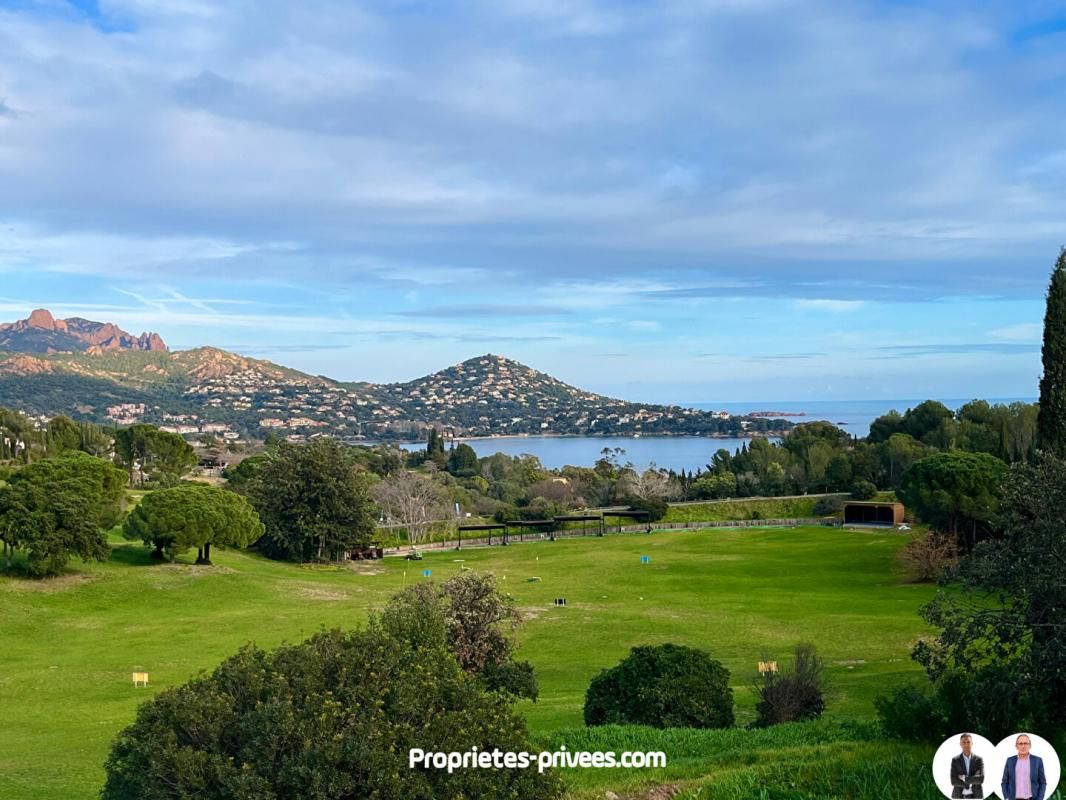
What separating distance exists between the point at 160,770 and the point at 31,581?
3759cm

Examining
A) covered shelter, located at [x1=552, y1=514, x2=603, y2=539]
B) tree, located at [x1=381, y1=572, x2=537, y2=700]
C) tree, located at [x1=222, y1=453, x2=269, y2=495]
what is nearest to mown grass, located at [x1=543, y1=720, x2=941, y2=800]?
tree, located at [x1=381, y1=572, x2=537, y2=700]

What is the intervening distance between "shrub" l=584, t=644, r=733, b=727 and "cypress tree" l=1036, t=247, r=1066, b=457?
22444 millimetres

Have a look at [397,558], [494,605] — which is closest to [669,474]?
[397,558]

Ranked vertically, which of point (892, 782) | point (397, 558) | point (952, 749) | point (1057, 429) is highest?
point (1057, 429)

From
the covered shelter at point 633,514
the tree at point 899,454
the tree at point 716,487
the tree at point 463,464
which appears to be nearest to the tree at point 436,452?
the tree at point 463,464

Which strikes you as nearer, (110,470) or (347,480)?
(110,470)

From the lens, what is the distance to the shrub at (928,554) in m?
41.5

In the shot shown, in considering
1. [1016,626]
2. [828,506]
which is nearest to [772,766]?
[1016,626]

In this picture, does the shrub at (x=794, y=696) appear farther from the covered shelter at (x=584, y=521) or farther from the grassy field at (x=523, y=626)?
the covered shelter at (x=584, y=521)

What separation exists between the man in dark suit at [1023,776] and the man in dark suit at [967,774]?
0.64ft

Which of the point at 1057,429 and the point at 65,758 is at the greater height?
the point at 1057,429

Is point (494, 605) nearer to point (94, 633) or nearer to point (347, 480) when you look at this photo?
point (94, 633)

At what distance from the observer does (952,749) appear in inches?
296

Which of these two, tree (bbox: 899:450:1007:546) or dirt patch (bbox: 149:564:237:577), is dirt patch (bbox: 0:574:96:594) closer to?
dirt patch (bbox: 149:564:237:577)
